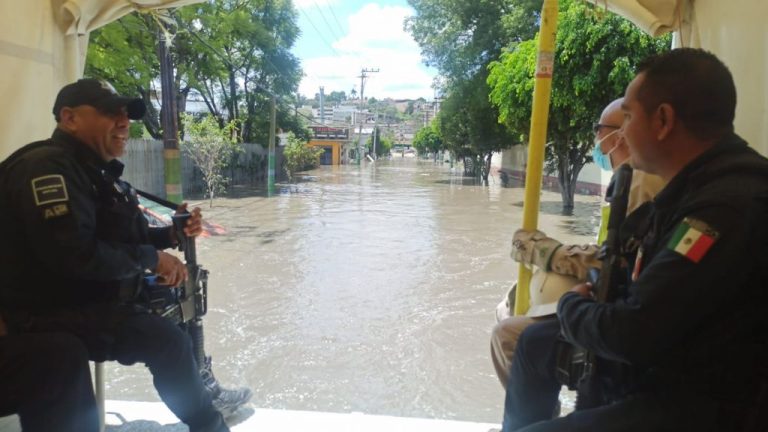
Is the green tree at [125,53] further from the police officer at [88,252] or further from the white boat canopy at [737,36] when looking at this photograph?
the white boat canopy at [737,36]

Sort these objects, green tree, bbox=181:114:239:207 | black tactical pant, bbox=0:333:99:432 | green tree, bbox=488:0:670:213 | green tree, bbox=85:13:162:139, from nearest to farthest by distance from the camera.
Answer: black tactical pant, bbox=0:333:99:432, green tree, bbox=488:0:670:213, green tree, bbox=85:13:162:139, green tree, bbox=181:114:239:207

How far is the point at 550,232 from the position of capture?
11727 millimetres

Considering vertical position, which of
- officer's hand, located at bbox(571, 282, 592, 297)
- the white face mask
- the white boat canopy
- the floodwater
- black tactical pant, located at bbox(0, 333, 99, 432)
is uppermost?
the white boat canopy

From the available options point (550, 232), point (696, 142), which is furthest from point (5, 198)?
point (550, 232)

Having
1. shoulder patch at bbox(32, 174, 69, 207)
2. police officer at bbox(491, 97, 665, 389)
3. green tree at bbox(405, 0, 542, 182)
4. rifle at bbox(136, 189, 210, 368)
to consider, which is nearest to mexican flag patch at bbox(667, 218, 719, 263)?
police officer at bbox(491, 97, 665, 389)

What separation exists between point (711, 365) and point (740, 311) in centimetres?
14

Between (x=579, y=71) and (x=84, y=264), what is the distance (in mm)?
11191

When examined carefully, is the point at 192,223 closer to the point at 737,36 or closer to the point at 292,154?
the point at 737,36

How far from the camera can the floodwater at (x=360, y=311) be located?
3.99 metres

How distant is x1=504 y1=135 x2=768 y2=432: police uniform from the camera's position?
1.19 meters

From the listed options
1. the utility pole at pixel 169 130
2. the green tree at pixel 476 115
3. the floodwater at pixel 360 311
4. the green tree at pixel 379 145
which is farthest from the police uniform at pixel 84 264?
the green tree at pixel 379 145

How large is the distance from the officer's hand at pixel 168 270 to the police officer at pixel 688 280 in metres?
1.53

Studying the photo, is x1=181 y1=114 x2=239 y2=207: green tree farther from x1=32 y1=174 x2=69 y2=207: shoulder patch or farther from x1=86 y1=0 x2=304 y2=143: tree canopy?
x1=32 y1=174 x2=69 y2=207: shoulder patch

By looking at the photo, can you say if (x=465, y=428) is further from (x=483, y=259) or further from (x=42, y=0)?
(x=483, y=259)
